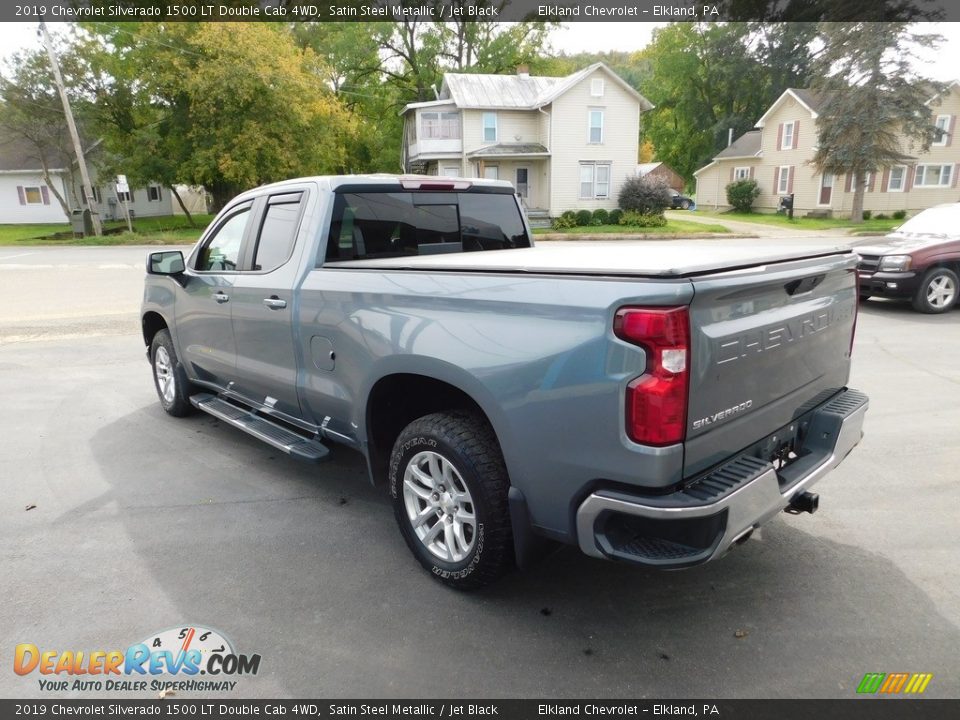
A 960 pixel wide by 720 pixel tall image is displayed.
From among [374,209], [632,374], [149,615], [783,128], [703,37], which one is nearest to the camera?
[632,374]

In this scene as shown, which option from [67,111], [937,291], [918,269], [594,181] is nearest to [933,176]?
[594,181]

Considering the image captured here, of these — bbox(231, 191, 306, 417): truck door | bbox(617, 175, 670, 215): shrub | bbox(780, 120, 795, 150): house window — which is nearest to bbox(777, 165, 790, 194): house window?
bbox(780, 120, 795, 150): house window

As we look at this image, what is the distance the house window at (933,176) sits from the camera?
121 ft

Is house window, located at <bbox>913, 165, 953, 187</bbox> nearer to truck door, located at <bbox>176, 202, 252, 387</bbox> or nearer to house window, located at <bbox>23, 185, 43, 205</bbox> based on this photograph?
truck door, located at <bbox>176, 202, 252, 387</bbox>

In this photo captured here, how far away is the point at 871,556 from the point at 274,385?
3.60 meters

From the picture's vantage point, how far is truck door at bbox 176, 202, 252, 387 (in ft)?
15.1

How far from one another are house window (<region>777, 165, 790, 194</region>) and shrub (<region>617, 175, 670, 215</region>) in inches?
532

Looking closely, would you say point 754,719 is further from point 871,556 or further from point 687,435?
point 871,556

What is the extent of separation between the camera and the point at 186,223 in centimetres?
3759

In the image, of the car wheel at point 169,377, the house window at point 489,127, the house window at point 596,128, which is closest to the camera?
the car wheel at point 169,377

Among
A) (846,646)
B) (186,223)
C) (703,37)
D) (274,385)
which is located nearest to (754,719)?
(846,646)

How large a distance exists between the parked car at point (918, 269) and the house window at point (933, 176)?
33.3 m

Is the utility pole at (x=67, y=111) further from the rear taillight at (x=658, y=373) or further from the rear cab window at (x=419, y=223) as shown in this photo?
the rear taillight at (x=658, y=373)

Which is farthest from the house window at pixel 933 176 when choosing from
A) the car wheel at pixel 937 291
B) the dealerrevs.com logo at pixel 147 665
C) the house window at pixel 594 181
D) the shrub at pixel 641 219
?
the dealerrevs.com logo at pixel 147 665
